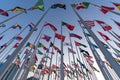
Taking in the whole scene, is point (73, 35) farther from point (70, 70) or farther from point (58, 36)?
point (70, 70)

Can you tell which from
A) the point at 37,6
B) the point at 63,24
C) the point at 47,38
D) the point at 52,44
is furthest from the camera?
the point at 52,44

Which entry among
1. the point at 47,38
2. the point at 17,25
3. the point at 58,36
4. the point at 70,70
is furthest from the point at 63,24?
the point at 70,70

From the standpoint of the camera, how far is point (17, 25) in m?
23.8

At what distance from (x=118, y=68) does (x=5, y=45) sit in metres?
22.5

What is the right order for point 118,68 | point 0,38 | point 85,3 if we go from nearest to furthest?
point 118,68 → point 85,3 → point 0,38

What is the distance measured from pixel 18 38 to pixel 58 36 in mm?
7744

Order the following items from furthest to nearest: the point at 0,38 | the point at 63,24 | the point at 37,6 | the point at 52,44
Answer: the point at 0,38, the point at 52,44, the point at 63,24, the point at 37,6

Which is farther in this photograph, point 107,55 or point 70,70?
point 70,70

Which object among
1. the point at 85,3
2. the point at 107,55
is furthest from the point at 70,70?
the point at 107,55

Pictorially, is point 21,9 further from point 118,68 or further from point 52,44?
point 118,68

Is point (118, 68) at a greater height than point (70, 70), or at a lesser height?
greater

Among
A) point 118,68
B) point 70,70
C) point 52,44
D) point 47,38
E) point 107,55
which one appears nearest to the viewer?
point 118,68

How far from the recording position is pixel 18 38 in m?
26.0

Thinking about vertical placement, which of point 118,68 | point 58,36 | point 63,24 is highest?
point 118,68
